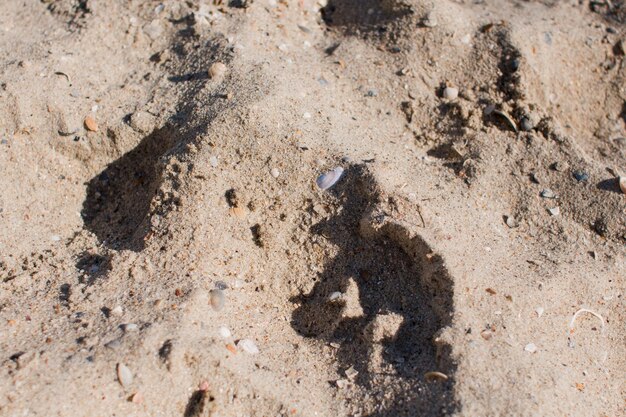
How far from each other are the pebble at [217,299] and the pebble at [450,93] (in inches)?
60.3

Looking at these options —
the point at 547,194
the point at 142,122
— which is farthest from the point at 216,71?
the point at 547,194

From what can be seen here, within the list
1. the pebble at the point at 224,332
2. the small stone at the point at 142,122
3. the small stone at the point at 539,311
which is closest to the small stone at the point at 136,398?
the pebble at the point at 224,332

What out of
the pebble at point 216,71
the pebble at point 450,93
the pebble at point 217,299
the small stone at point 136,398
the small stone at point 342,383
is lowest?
the small stone at point 342,383

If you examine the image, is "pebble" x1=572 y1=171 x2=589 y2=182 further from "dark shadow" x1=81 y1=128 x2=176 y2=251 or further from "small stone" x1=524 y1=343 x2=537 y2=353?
"dark shadow" x1=81 y1=128 x2=176 y2=251

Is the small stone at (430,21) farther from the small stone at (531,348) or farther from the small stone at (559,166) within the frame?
the small stone at (531,348)

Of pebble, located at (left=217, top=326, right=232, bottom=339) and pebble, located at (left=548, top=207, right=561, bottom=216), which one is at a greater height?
pebble, located at (left=548, top=207, right=561, bottom=216)

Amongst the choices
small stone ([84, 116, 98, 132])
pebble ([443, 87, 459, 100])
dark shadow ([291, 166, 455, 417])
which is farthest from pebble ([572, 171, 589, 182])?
small stone ([84, 116, 98, 132])

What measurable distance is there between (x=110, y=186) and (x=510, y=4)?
2414mm

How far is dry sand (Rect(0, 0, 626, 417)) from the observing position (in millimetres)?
2332

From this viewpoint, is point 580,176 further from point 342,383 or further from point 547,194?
point 342,383

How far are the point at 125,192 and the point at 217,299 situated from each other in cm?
83

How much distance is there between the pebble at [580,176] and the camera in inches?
119

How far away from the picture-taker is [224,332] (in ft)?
8.00

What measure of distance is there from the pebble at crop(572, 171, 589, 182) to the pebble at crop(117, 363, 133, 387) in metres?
2.14
